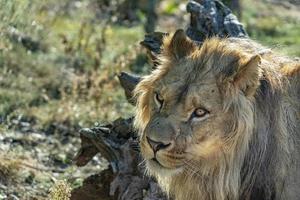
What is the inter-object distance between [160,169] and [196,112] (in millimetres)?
379

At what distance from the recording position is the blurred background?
24.3ft

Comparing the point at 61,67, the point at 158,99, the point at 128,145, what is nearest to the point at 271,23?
the point at 61,67

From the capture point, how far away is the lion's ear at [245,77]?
468 centimetres

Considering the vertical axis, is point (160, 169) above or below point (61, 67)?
above

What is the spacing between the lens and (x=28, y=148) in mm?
7887

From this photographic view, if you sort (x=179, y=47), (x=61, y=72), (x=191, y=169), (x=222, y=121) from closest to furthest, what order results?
1. (x=222, y=121)
2. (x=191, y=169)
3. (x=179, y=47)
4. (x=61, y=72)

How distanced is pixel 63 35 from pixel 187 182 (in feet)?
21.8

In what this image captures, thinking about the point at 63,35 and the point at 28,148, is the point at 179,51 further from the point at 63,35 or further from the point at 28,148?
the point at 63,35

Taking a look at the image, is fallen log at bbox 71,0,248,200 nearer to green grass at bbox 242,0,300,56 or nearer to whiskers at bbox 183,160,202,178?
whiskers at bbox 183,160,202,178

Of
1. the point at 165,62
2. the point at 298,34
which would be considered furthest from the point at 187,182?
the point at 298,34

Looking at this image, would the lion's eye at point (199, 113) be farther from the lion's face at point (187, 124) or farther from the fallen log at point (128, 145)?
the fallen log at point (128, 145)

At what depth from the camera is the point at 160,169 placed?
188 inches

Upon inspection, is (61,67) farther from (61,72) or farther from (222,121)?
(222,121)

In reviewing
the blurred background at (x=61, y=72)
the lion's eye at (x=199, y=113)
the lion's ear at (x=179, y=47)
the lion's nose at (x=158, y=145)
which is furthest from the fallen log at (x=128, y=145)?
the lion's nose at (x=158, y=145)
